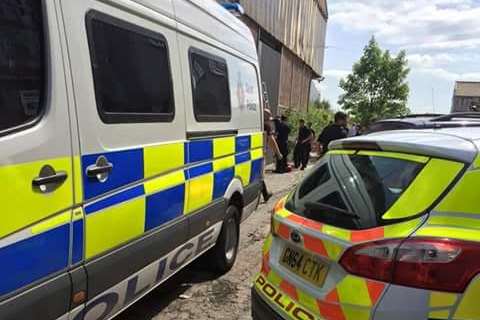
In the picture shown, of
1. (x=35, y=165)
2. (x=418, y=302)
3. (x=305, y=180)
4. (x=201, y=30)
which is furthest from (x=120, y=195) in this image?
(x=201, y=30)

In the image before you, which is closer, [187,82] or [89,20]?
[89,20]

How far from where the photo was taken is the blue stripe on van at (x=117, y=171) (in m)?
2.51

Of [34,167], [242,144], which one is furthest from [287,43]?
[34,167]

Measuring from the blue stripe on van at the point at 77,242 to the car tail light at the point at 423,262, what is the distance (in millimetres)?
1307

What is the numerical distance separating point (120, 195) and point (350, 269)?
127 centimetres

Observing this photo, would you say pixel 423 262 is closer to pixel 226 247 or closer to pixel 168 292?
pixel 168 292

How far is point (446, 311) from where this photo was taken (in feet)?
7.09

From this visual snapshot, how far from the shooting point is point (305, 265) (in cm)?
273

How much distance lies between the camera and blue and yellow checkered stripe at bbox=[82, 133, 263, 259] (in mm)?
2643

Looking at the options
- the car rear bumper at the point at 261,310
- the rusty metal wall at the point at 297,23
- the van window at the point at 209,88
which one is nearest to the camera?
the car rear bumper at the point at 261,310

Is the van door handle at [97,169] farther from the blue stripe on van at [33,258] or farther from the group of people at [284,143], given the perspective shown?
the group of people at [284,143]

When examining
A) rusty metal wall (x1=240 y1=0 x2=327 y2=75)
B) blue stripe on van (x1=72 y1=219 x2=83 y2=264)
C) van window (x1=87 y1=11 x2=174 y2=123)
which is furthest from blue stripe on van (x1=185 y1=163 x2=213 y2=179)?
rusty metal wall (x1=240 y1=0 x2=327 y2=75)

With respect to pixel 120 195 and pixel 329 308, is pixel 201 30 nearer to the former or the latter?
pixel 120 195

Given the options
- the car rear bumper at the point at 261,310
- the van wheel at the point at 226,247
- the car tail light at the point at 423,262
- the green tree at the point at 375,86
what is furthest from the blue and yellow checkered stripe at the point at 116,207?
the green tree at the point at 375,86
